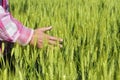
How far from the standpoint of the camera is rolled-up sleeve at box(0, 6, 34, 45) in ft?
4.13

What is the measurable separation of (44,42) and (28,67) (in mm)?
132

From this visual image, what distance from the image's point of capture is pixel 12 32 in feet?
4.15

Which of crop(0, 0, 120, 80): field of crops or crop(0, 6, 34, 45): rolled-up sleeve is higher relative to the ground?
crop(0, 6, 34, 45): rolled-up sleeve

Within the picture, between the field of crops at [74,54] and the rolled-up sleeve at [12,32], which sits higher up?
the rolled-up sleeve at [12,32]

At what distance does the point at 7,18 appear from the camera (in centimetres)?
129

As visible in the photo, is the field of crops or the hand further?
the hand

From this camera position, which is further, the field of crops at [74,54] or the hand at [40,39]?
the hand at [40,39]

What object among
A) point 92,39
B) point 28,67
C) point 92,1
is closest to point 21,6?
point 92,1

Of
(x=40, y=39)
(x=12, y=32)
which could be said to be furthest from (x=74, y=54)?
(x=12, y=32)

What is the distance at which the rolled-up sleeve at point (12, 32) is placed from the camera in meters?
1.26

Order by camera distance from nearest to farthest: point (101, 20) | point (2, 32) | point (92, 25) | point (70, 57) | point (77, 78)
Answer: point (77, 78) → point (70, 57) → point (2, 32) → point (92, 25) → point (101, 20)

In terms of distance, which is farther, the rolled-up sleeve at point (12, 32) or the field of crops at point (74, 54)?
the rolled-up sleeve at point (12, 32)

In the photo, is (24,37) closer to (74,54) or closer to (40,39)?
(40,39)

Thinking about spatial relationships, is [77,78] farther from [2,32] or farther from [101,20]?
[101,20]
